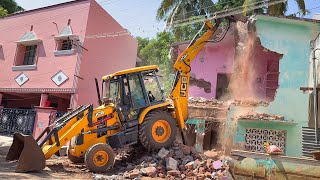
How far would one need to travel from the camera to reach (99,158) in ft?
30.4

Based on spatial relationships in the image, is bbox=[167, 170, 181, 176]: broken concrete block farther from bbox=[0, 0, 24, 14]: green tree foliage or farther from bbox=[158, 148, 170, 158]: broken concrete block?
bbox=[0, 0, 24, 14]: green tree foliage

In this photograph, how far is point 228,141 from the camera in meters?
14.4

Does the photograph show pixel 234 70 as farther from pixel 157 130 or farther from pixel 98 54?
pixel 98 54

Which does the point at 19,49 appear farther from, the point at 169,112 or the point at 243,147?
the point at 243,147

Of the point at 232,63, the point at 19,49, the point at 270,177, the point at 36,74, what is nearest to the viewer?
the point at 270,177

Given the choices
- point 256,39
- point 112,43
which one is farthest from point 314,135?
point 112,43

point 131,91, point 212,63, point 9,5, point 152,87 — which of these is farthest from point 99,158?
point 9,5

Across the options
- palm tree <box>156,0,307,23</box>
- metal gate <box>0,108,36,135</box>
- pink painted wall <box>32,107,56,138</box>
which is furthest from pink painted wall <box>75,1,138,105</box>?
palm tree <box>156,0,307,23</box>

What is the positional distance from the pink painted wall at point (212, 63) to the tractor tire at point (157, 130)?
7380 mm

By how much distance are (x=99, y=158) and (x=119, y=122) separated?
55.4 inches

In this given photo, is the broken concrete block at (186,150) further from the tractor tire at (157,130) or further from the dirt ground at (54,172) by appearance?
the dirt ground at (54,172)

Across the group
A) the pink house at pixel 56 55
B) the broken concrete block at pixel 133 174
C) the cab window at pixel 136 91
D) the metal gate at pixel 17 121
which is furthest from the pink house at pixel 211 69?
the broken concrete block at pixel 133 174

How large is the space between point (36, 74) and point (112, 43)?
485 centimetres

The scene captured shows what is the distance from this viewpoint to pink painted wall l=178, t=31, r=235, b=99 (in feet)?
56.2
